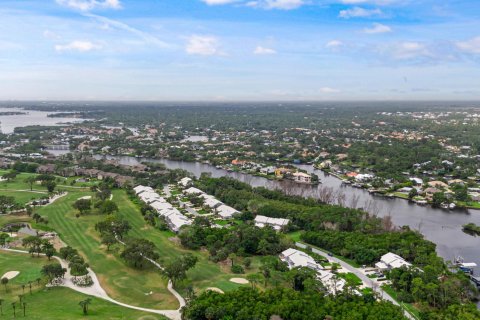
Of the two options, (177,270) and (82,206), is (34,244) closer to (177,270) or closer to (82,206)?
(82,206)

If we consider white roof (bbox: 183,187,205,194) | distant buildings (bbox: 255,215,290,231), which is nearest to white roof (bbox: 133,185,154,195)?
white roof (bbox: 183,187,205,194)

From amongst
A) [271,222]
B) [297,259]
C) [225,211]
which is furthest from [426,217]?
[297,259]

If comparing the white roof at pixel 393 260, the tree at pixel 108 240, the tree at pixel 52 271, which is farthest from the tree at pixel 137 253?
the white roof at pixel 393 260

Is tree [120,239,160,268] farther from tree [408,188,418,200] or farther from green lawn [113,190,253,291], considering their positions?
tree [408,188,418,200]

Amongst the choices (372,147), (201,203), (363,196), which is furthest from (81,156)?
(372,147)

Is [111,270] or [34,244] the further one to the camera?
[34,244]

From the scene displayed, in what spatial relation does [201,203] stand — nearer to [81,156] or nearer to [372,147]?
[81,156]
